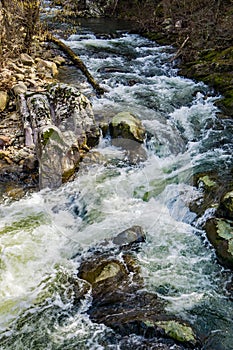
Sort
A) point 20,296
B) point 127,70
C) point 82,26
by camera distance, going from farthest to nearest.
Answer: point 82,26, point 127,70, point 20,296

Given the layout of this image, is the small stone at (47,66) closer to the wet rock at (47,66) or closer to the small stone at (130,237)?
the wet rock at (47,66)

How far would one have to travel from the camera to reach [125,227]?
230 inches

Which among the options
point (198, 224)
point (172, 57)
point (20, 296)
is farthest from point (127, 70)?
point (20, 296)

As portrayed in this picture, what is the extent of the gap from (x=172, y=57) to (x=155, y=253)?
958 centimetres

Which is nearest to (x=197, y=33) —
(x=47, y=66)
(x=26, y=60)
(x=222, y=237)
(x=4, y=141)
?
(x=47, y=66)

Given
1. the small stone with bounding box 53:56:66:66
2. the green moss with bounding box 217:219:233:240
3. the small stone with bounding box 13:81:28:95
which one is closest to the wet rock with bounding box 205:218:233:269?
the green moss with bounding box 217:219:233:240

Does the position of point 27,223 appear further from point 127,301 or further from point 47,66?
point 47,66

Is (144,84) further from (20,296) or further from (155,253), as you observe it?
(20,296)

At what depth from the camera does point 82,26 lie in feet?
61.7

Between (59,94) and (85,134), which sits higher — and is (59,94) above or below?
above

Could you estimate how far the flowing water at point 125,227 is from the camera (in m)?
4.34

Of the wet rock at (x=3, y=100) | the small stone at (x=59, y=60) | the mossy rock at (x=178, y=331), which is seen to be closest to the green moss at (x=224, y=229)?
the mossy rock at (x=178, y=331)

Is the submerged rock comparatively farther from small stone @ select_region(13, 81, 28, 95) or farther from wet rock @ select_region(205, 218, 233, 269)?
small stone @ select_region(13, 81, 28, 95)

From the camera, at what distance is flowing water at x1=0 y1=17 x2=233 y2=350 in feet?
14.2
